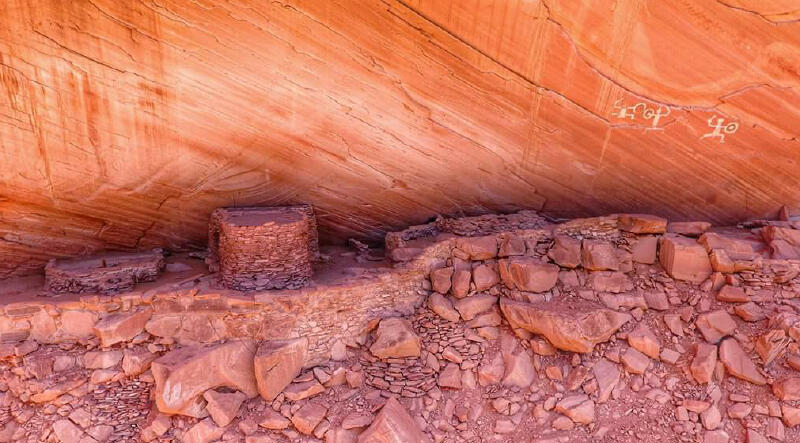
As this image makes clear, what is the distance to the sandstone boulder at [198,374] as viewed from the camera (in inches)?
185

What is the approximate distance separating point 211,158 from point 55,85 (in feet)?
5.05

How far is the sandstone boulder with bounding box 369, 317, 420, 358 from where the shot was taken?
5168 mm

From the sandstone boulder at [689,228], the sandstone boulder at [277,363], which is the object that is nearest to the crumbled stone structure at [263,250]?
the sandstone boulder at [277,363]

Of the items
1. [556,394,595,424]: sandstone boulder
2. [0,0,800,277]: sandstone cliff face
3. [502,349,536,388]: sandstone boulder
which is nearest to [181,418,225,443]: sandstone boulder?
[0,0,800,277]: sandstone cliff face

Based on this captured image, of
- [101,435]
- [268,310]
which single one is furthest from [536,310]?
[101,435]

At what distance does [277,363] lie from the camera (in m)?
4.90

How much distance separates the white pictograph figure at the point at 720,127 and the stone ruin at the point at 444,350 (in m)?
1.14

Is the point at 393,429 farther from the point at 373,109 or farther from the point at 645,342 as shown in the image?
the point at 373,109

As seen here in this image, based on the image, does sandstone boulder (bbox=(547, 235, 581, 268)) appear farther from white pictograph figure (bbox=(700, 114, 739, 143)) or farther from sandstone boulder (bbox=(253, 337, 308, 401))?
sandstone boulder (bbox=(253, 337, 308, 401))

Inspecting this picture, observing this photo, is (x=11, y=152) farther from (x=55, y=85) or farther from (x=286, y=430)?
(x=286, y=430)

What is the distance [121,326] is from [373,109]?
3.45 metres

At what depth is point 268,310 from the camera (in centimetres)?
503

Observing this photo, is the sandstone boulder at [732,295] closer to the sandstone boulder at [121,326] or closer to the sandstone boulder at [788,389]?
the sandstone boulder at [788,389]

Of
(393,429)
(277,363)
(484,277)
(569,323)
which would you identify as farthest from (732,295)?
(277,363)
